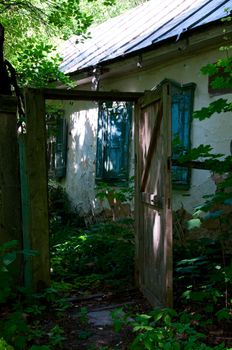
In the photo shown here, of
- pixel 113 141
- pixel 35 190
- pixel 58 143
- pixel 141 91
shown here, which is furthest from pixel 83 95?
pixel 58 143

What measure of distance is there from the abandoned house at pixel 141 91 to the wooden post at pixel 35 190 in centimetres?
136

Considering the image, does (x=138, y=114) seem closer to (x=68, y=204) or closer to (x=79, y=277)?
(x=79, y=277)

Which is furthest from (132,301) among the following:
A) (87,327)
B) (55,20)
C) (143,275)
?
(55,20)

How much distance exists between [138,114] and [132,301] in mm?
2088

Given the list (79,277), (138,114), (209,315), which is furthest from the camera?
(79,277)

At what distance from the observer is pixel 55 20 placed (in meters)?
8.03

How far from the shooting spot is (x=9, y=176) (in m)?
5.01

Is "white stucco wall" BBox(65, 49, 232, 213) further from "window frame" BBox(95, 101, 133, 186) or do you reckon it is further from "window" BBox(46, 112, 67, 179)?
"window frame" BBox(95, 101, 133, 186)

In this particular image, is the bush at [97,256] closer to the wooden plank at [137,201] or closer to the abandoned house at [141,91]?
the wooden plank at [137,201]

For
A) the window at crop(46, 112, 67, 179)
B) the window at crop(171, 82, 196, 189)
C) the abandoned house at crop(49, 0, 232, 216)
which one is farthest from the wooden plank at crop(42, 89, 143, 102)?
the window at crop(46, 112, 67, 179)

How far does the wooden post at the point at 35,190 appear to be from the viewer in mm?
4934

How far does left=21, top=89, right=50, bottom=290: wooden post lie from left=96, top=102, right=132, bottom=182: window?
3702mm

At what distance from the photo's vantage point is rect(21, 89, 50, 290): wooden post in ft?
16.2

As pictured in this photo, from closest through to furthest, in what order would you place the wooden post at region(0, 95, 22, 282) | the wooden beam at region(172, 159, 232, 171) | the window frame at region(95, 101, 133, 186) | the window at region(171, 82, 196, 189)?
the wooden beam at region(172, 159, 232, 171)
the wooden post at region(0, 95, 22, 282)
the window at region(171, 82, 196, 189)
the window frame at region(95, 101, 133, 186)
